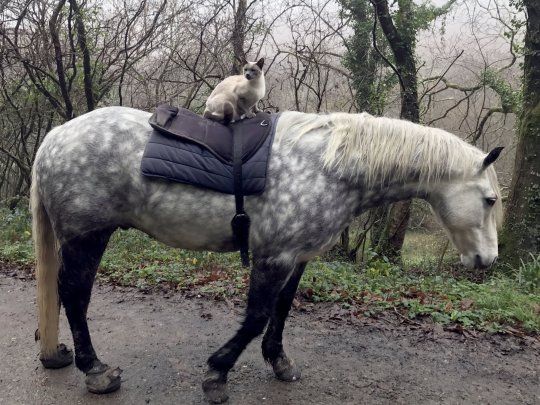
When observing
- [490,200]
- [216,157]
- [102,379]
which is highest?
[216,157]

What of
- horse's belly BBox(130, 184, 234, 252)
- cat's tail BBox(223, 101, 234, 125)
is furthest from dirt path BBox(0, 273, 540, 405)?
cat's tail BBox(223, 101, 234, 125)

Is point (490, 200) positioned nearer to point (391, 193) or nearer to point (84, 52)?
point (391, 193)

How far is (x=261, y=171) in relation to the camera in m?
2.64

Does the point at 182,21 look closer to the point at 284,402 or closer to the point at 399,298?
the point at 399,298

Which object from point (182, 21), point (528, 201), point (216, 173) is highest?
point (182, 21)

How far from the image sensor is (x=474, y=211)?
107 inches

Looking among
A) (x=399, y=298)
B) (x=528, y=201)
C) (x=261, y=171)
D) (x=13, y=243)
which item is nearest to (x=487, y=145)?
(x=528, y=201)

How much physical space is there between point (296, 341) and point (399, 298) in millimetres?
1408

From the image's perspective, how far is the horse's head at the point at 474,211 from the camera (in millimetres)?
2707

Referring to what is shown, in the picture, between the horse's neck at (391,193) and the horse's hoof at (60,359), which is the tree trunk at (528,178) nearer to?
the horse's neck at (391,193)

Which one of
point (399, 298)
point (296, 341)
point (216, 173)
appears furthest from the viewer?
point (399, 298)

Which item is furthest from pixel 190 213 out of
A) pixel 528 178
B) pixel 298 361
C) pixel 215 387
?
pixel 528 178

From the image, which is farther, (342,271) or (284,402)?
(342,271)

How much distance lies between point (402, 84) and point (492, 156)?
5.20 metres
